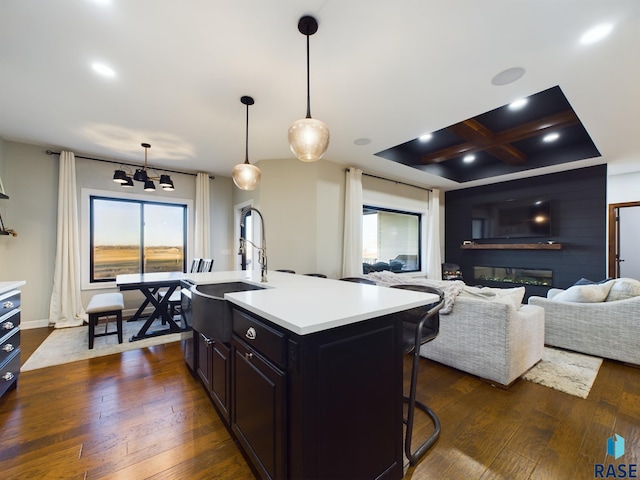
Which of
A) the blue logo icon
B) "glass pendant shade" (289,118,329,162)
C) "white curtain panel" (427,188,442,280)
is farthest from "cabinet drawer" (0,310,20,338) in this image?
"white curtain panel" (427,188,442,280)

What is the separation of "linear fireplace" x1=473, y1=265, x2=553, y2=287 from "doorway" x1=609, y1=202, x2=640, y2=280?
48.0 inches

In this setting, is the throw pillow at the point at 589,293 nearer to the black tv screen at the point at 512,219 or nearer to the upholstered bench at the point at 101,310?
the black tv screen at the point at 512,219

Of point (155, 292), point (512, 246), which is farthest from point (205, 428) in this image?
point (512, 246)

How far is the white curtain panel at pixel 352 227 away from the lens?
4941 mm

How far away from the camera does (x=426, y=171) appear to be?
17.9 feet

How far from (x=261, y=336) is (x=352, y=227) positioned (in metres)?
3.80

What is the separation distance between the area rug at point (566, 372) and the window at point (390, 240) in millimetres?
3305

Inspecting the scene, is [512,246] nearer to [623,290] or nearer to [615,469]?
[623,290]

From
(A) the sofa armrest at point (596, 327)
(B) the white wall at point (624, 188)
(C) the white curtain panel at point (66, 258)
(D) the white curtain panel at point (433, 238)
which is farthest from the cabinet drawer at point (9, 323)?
(B) the white wall at point (624, 188)

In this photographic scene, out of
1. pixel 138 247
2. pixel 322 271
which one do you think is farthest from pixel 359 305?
pixel 138 247

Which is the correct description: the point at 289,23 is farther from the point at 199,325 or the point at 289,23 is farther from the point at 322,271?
the point at 322,271

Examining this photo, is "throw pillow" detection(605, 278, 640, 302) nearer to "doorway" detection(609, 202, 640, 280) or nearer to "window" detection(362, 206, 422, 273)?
"doorway" detection(609, 202, 640, 280)

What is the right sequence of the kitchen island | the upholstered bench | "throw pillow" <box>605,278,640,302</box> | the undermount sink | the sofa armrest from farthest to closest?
the upholstered bench < "throw pillow" <box>605,278,640,302</box> < the sofa armrest < the undermount sink < the kitchen island

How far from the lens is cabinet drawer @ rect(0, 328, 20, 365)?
82.0 inches
